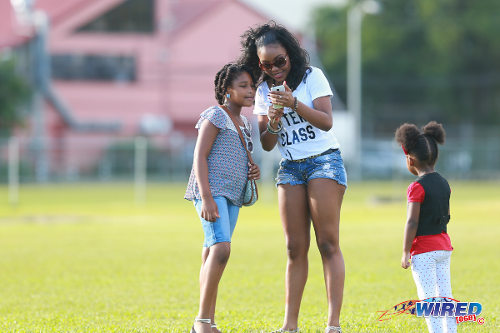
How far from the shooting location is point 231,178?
239 inches

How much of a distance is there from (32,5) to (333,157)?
43.9 metres

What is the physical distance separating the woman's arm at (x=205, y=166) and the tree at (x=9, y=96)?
35.9 metres

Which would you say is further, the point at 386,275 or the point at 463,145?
the point at 463,145

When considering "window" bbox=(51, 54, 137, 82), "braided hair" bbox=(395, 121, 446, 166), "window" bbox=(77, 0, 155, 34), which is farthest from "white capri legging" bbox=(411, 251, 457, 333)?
"window" bbox=(77, 0, 155, 34)

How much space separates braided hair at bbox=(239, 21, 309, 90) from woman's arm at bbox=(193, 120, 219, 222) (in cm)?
56

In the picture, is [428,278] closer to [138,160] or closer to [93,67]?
[138,160]

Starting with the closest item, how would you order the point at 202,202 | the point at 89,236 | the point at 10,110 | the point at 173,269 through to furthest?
the point at 202,202 → the point at 173,269 → the point at 89,236 → the point at 10,110

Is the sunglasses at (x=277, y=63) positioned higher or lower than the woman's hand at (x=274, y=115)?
higher

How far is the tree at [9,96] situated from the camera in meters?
40.3

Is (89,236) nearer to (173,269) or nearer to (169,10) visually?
(173,269)

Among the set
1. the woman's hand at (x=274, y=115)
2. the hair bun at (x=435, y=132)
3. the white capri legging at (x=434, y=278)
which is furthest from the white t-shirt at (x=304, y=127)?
the white capri legging at (x=434, y=278)

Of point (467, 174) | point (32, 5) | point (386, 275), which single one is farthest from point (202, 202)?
point (32, 5)

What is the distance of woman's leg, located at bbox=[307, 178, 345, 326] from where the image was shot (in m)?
6.05

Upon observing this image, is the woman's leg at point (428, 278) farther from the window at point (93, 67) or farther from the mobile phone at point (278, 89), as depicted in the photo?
the window at point (93, 67)
